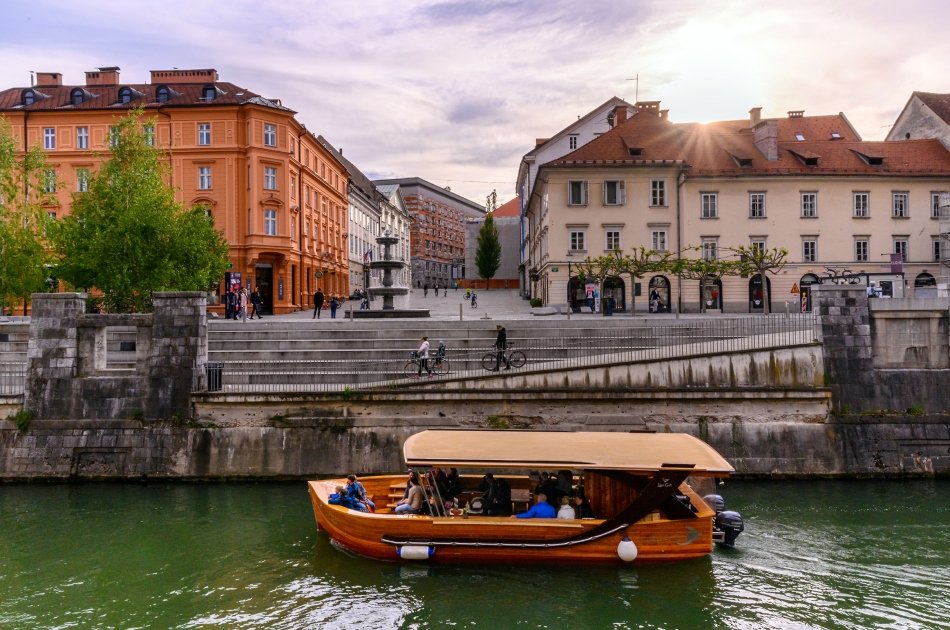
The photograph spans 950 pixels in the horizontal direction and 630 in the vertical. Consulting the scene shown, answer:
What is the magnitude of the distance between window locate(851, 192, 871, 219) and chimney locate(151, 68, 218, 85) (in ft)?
144

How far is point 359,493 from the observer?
13656mm

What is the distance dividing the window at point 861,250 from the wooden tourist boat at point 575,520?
1389 inches

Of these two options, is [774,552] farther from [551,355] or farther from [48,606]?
[48,606]

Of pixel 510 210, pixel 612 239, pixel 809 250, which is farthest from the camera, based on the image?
pixel 510 210

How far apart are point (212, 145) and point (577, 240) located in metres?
A: 24.7

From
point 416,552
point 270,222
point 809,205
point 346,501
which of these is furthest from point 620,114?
point 416,552

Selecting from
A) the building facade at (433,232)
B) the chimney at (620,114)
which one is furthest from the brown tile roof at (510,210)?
the chimney at (620,114)

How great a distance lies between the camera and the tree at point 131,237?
27.6m

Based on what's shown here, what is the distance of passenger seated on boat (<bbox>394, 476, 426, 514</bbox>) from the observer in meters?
12.9

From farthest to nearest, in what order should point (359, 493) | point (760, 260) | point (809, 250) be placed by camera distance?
point (809, 250), point (760, 260), point (359, 493)

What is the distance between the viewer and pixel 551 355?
21984 mm

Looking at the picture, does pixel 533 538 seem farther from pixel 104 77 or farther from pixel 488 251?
pixel 488 251

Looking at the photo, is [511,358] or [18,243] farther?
[18,243]

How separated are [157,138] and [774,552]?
43.4 metres
